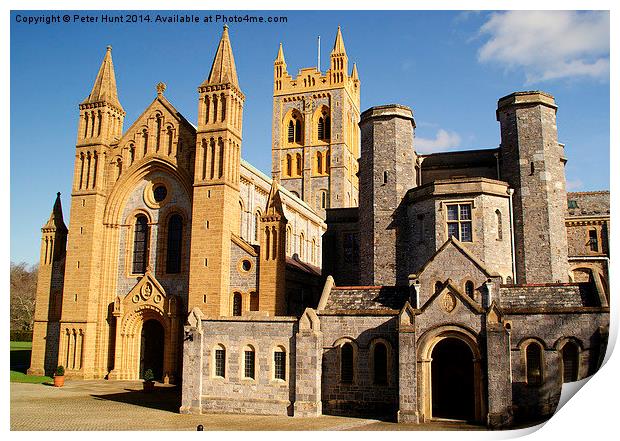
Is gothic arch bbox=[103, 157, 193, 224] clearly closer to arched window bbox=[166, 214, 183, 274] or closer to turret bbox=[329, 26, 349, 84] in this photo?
arched window bbox=[166, 214, 183, 274]

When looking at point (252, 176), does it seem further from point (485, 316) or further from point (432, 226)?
point (485, 316)

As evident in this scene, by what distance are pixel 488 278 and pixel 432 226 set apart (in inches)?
310

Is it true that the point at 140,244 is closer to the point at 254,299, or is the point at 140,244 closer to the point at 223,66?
the point at 254,299

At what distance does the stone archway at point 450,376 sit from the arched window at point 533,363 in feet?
6.46

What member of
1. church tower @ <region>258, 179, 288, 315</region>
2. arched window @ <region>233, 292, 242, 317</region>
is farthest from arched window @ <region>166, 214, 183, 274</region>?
church tower @ <region>258, 179, 288, 315</region>

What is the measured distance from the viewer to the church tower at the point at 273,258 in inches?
1419

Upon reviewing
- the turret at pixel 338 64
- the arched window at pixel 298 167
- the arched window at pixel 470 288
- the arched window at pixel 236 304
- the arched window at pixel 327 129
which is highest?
the turret at pixel 338 64

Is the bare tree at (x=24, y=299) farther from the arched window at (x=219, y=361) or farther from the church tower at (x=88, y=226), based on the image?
the arched window at (x=219, y=361)

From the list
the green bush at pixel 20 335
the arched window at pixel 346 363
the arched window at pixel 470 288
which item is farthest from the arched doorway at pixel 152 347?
the green bush at pixel 20 335

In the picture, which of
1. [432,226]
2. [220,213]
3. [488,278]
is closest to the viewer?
[488,278]

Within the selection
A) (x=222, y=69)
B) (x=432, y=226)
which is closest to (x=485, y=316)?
(x=432, y=226)

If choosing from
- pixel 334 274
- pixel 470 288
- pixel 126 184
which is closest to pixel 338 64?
pixel 334 274

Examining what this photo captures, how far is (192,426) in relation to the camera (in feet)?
78.8
